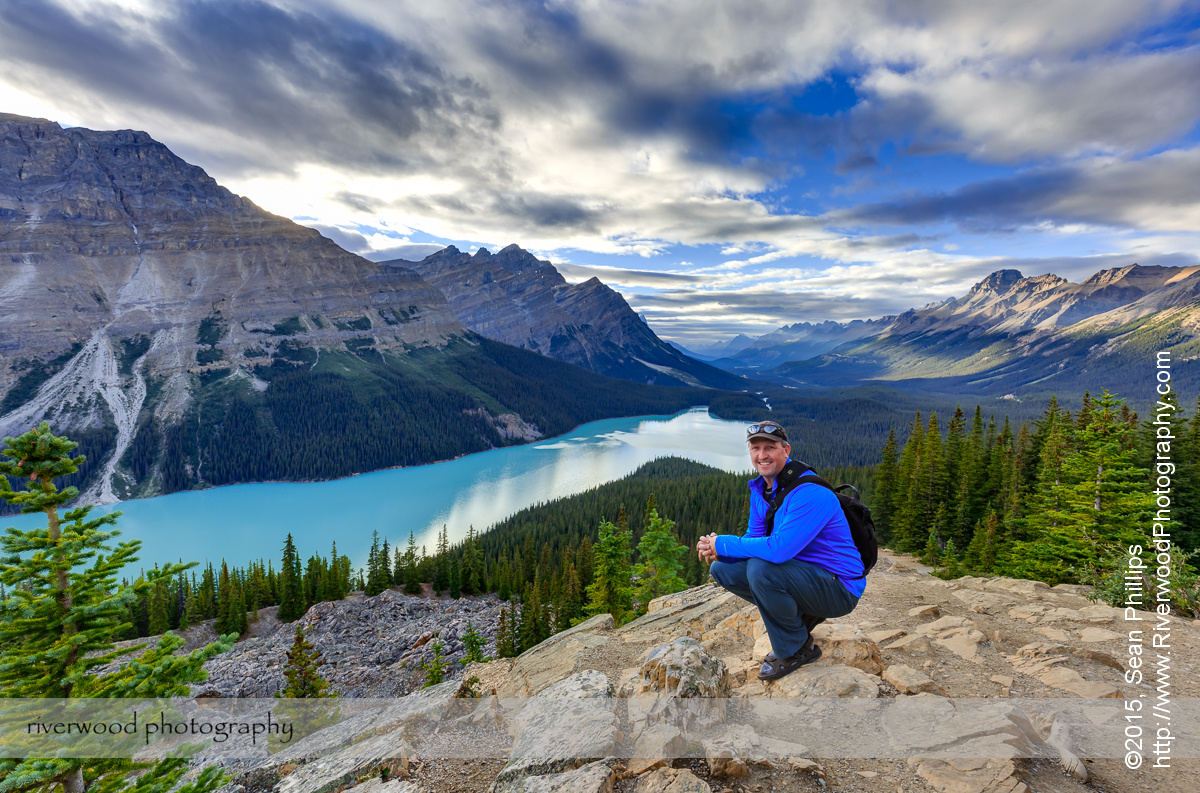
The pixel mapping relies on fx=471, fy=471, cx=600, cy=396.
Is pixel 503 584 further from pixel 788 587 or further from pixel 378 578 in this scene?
pixel 788 587

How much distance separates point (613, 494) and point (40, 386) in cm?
17920

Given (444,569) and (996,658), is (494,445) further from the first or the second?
(996,658)

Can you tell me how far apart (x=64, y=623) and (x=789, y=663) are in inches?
428

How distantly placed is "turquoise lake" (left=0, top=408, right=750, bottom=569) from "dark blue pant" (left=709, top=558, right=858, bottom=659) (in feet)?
251

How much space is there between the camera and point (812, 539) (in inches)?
206

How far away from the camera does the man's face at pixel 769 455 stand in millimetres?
5449

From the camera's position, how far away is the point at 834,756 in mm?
4832

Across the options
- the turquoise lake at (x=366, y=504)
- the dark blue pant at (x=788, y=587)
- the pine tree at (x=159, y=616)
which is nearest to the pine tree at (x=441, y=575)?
the pine tree at (x=159, y=616)

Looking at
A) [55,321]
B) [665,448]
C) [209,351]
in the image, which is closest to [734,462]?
[665,448]

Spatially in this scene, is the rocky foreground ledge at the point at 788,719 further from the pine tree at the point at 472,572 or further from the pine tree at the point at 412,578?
the pine tree at the point at 412,578

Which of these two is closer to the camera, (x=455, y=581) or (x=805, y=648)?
(x=805, y=648)

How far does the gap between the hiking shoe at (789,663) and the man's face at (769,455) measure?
2655 mm

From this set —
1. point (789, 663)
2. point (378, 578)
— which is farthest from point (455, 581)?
point (789, 663)

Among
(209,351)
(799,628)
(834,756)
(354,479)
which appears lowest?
(354,479)
